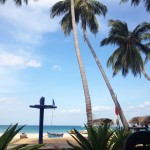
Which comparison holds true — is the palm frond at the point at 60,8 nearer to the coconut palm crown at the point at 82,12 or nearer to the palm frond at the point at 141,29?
the coconut palm crown at the point at 82,12

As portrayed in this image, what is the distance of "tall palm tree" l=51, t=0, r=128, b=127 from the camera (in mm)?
31297

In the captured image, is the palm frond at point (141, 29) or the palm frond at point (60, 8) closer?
the palm frond at point (60, 8)

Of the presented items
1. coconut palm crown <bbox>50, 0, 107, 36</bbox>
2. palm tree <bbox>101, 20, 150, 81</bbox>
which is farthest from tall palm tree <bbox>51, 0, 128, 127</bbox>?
palm tree <bbox>101, 20, 150, 81</bbox>

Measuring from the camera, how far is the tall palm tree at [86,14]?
3130 cm

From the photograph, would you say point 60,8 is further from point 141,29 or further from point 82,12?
point 141,29

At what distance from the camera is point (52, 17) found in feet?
103

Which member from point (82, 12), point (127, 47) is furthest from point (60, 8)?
point (127, 47)

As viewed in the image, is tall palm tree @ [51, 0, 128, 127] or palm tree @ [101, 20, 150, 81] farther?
palm tree @ [101, 20, 150, 81]

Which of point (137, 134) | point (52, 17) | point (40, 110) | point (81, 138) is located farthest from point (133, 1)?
point (137, 134)

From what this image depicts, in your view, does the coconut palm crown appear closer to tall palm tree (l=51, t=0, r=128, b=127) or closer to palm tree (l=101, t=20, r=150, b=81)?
tall palm tree (l=51, t=0, r=128, b=127)

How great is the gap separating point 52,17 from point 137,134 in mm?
28501

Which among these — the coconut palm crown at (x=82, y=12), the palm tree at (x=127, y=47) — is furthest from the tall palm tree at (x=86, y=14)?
the palm tree at (x=127, y=47)

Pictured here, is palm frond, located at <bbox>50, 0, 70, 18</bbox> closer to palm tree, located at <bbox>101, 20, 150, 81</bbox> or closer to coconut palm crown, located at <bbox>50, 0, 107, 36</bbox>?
coconut palm crown, located at <bbox>50, 0, 107, 36</bbox>

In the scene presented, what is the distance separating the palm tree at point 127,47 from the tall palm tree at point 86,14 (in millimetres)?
3947
